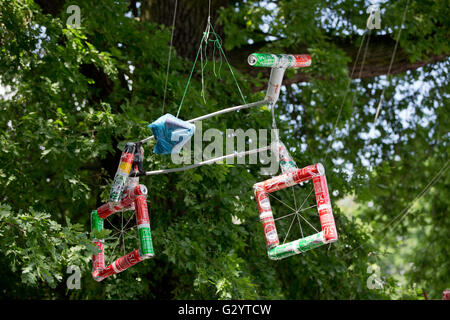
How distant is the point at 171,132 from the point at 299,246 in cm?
78

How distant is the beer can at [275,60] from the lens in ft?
9.89

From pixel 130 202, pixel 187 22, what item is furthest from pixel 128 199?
pixel 187 22

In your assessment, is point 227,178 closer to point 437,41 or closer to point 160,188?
point 160,188

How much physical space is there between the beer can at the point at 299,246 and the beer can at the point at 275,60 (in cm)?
76

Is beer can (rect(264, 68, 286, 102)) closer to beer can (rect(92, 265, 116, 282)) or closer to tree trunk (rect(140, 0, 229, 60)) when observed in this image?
beer can (rect(92, 265, 116, 282))

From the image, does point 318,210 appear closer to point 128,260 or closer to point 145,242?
point 145,242

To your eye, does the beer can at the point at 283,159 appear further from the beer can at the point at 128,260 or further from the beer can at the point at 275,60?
the beer can at the point at 128,260

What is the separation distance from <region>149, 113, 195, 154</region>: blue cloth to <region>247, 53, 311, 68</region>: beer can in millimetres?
472

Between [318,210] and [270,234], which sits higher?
[318,210]

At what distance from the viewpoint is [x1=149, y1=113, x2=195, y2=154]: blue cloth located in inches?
129

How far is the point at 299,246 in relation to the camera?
123 inches

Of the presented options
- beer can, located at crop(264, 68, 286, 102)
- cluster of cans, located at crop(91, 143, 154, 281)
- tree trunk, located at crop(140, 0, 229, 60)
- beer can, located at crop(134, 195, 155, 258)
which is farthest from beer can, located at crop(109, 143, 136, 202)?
tree trunk, located at crop(140, 0, 229, 60)

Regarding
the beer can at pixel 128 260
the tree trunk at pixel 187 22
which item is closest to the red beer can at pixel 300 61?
Result: the beer can at pixel 128 260
